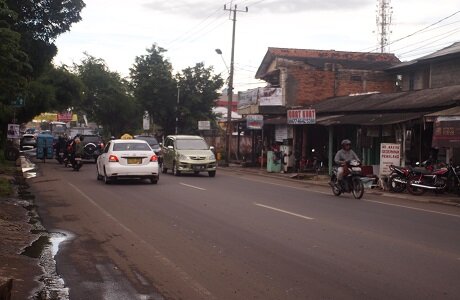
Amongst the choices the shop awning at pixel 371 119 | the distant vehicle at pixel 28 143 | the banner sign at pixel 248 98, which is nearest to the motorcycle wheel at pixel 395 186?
the shop awning at pixel 371 119

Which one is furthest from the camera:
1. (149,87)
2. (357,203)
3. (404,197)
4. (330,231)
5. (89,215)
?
(149,87)

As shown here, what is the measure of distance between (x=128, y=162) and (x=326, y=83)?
67.0ft

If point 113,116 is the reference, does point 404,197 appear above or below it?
below

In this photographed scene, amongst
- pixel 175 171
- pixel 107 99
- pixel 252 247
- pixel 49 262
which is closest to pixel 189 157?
pixel 175 171

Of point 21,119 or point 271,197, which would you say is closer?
point 271,197

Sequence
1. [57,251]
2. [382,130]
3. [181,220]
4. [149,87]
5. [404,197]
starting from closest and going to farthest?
1. [57,251]
2. [181,220]
3. [404,197]
4. [382,130]
5. [149,87]

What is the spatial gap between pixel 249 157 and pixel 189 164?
15457mm

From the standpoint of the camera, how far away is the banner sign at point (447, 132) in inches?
699

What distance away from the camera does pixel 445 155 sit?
20.9 meters

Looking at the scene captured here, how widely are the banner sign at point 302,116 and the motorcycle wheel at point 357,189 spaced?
954 cm

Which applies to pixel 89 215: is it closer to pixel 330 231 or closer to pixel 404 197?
pixel 330 231

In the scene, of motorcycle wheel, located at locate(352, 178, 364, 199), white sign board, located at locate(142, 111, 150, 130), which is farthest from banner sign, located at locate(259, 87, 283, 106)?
white sign board, located at locate(142, 111, 150, 130)

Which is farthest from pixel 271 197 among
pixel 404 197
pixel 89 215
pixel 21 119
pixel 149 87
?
pixel 149 87

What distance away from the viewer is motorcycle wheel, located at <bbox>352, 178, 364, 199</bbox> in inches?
661
